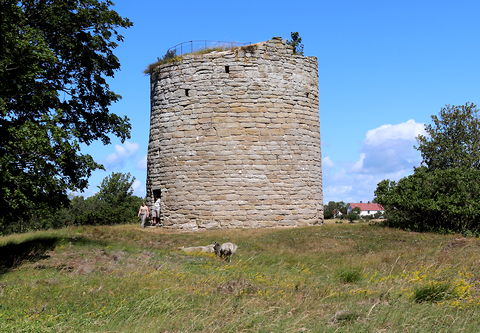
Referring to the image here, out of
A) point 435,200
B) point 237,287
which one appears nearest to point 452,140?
point 435,200

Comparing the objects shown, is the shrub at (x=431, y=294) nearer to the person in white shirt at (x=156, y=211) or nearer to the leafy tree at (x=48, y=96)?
the leafy tree at (x=48, y=96)

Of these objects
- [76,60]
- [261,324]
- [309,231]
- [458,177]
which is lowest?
[261,324]

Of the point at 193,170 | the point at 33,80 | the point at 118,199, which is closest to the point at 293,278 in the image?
the point at 33,80

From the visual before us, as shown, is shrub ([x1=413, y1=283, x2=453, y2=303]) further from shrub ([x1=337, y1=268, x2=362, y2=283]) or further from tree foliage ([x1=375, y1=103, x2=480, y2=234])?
tree foliage ([x1=375, y1=103, x2=480, y2=234])

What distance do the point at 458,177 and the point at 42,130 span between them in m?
14.5

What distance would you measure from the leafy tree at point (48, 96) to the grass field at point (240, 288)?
6.03 feet

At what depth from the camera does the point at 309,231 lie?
19.1 meters

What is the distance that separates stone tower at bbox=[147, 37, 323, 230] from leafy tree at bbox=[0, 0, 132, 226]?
17.5 ft

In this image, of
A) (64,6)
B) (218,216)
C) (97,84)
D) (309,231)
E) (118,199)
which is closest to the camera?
(64,6)

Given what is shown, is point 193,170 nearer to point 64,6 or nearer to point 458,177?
point 64,6

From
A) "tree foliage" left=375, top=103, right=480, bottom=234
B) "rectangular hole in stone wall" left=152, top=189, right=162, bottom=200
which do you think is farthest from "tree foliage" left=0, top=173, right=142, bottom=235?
"tree foliage" left=375, top=103, right=480, bottom=234

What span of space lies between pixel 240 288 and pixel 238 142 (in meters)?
12.3

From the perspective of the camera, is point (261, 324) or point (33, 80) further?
point (33, 80)

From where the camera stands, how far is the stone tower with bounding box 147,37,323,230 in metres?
20.8
